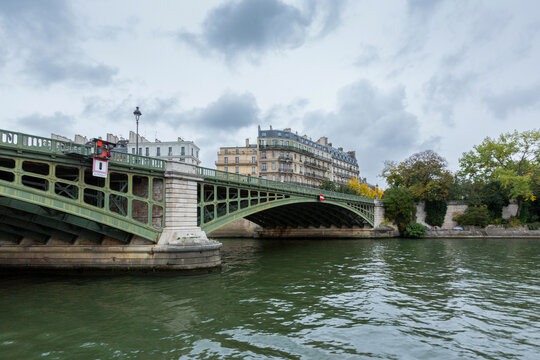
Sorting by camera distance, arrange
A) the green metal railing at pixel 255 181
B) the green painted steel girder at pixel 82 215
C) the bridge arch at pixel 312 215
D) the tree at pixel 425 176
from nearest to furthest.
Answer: the green painted steel girder at pixel 82 215 < the green metal railing at pixel 255 181 < the bridge arch at pixel 312 215 < the tree at pixel 425 176

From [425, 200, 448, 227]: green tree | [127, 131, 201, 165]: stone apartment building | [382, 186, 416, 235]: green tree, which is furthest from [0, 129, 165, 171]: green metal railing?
[425, 200, 448, 227]: green tree

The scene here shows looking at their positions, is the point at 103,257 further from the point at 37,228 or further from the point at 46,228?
the point at 37,228

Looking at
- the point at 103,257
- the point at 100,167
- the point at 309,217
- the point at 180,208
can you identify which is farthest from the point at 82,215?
the point at 309,217

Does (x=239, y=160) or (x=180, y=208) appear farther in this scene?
(x=239, y=160)

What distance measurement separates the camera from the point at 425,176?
57.2 meters

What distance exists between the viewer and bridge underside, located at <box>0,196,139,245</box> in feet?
53.7

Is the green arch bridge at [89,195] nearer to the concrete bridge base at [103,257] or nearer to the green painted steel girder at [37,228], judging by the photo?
the green painted steel girder at [37,228]

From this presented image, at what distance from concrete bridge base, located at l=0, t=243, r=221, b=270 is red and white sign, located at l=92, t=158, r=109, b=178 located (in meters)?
4.63

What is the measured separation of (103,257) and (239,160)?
54.0 metres

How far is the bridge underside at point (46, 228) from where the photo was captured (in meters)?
16.4

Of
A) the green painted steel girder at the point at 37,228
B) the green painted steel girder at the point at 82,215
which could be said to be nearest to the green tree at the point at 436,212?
the green painted steel girder at the point at 82,215

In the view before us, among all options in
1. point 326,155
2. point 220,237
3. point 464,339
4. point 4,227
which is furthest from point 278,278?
point 326,155

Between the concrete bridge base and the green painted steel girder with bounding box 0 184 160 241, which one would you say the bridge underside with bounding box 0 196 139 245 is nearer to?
the green painted steel girder with bounding box 0 184 160 241

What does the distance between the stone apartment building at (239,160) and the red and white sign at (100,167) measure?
178 ft
